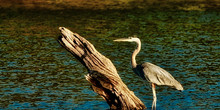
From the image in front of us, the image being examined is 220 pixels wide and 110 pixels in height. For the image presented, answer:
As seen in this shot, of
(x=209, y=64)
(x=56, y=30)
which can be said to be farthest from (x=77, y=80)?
(x=56, y=30)

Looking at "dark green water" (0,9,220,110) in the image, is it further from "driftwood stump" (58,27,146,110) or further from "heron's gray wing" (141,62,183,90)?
"driftwood stump" (58,27,146,110)

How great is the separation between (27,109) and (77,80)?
464 centimetres

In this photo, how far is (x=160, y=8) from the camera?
150 feet

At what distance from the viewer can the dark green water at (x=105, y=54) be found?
58.3 ft

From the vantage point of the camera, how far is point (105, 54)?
1015 inches

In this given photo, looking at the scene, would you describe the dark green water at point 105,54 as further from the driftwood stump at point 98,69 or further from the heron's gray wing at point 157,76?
the driftwood stump at point 98,69

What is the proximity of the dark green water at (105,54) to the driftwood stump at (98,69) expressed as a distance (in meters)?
1.73

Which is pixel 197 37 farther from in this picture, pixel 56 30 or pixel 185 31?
pixel 56 30

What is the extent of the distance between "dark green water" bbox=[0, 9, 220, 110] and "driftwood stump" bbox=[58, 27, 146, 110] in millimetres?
1729

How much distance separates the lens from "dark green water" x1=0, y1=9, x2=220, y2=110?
17781 millimetres

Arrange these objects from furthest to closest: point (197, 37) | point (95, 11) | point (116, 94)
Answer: point (95, 11)
point (197, 37)
point (116, 94)

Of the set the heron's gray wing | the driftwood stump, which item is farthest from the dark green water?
the driftwood stump

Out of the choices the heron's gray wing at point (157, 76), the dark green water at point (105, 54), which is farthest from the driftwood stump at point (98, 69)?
the dark green water at point (105, 54)

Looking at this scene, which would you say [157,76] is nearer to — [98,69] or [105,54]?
Result: [98,69]
